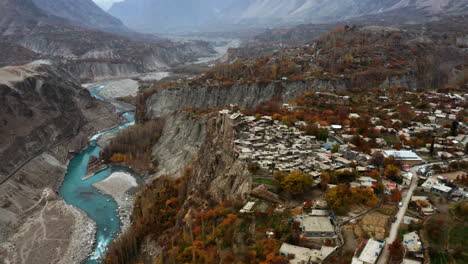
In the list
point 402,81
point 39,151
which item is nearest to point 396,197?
point 402,81

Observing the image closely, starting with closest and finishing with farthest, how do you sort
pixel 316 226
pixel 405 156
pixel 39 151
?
pixel 316 226, pixel 405 156, pixel 39 151

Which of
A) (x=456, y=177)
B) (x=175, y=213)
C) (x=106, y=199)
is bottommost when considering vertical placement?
(x=106, y=199)

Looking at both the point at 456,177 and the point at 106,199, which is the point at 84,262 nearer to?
the point at 106,199

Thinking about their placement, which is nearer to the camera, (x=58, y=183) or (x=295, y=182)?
(x=295, y=182)

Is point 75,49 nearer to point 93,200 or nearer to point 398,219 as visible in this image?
point 93,200

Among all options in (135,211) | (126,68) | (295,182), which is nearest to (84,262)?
(135,211)

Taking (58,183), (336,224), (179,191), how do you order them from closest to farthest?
(336,224)
(179,191)
(58,183)
